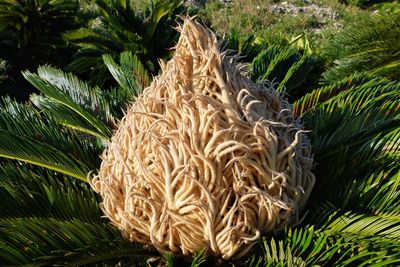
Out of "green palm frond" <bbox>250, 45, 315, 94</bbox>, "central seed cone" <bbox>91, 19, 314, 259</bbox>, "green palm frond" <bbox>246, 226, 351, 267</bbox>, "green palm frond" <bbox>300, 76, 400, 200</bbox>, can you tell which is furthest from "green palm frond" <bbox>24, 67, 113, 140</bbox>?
"green palm frond" <bbox>246, 226, 351, 267</bbox>

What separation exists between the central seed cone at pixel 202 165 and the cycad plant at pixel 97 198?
0.11m

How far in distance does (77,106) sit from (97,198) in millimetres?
743

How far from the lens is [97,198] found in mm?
2477

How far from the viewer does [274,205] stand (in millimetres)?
1962

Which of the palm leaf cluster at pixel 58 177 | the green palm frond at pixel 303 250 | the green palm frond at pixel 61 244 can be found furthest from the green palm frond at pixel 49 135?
the green palm frond at pixel 303 250

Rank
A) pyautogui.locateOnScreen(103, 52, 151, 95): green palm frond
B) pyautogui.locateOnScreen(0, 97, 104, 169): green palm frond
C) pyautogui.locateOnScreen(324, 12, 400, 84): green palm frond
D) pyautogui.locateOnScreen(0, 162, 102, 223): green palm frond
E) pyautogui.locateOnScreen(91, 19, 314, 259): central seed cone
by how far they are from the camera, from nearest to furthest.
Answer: pyautogui.locateOnScreen(91, 19, 314, 259): central seed cone < pyautogui.locateOnScreen(0, 162, 102, 223): green palm frond < pyautogui.locateOnScreen(0, 97, 104, 169): green palm frond < pyautogui.locateOnScreen(103, 52, 151, 95): green palm frond < pyautogui.locateOnScreen(324, 12, 400, 84): green palm frond

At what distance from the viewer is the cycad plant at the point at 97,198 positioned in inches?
74.5

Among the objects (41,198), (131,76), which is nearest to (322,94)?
(131,76)

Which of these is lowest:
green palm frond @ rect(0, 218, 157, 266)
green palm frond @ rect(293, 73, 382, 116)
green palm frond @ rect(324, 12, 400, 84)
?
green palm frond @ rect(324, 12, 400, 84)

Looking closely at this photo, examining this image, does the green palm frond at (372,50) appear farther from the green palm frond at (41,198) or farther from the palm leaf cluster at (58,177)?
the green palm frond at (41,198)

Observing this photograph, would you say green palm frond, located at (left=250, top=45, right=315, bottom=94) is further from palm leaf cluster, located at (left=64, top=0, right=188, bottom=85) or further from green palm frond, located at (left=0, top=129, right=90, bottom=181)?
palm leaf cluster, located at (left=64, top=0, right=188, bottom=85)

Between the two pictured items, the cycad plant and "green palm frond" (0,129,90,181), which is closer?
the cycad plant

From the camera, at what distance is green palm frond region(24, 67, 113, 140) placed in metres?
2.98

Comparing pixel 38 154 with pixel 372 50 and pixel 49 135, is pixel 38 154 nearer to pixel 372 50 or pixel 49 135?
pixel 49 135
